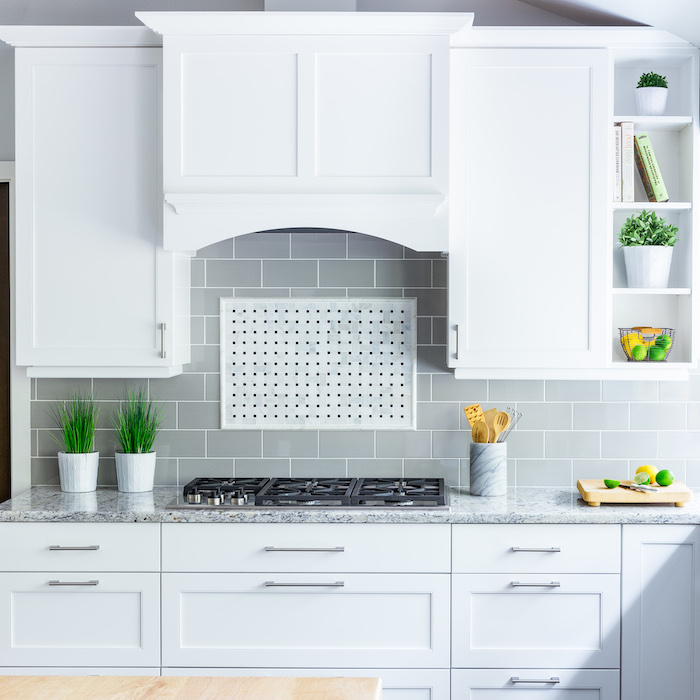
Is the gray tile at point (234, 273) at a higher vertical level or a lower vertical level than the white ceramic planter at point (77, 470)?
higher

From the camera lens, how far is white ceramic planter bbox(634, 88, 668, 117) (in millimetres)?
2857

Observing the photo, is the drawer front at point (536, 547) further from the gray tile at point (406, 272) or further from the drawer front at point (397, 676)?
the gray tile at point (406, 272)

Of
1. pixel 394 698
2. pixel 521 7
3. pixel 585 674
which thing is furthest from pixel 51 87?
pixel 585 674

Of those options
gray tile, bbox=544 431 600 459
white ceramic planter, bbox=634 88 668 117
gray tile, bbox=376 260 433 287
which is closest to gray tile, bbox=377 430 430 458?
gray tile, bbox=544 431 600 459

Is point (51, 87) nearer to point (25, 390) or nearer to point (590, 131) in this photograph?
point (25, 390)

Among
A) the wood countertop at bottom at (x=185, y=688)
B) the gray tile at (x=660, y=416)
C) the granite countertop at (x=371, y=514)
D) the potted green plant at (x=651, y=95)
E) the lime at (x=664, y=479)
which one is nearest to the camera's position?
the wood countertop at bottom at (x=185, y=688)

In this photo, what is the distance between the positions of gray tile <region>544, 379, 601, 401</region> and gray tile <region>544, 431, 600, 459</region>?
0.44 ft

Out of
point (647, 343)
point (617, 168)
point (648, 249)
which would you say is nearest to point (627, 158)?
point (617, 168)

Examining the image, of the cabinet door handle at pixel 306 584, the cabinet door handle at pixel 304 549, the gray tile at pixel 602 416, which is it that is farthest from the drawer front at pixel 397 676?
the gray tile at pixel 602 416

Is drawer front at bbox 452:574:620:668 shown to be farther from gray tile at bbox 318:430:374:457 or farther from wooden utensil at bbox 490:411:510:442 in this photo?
gray tile at bbox 318:430:374:457

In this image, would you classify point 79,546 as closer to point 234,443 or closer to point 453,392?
point 234,443

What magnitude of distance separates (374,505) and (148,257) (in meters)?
1.13

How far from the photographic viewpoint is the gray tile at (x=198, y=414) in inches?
123

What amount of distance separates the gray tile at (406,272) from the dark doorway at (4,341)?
144 cm
